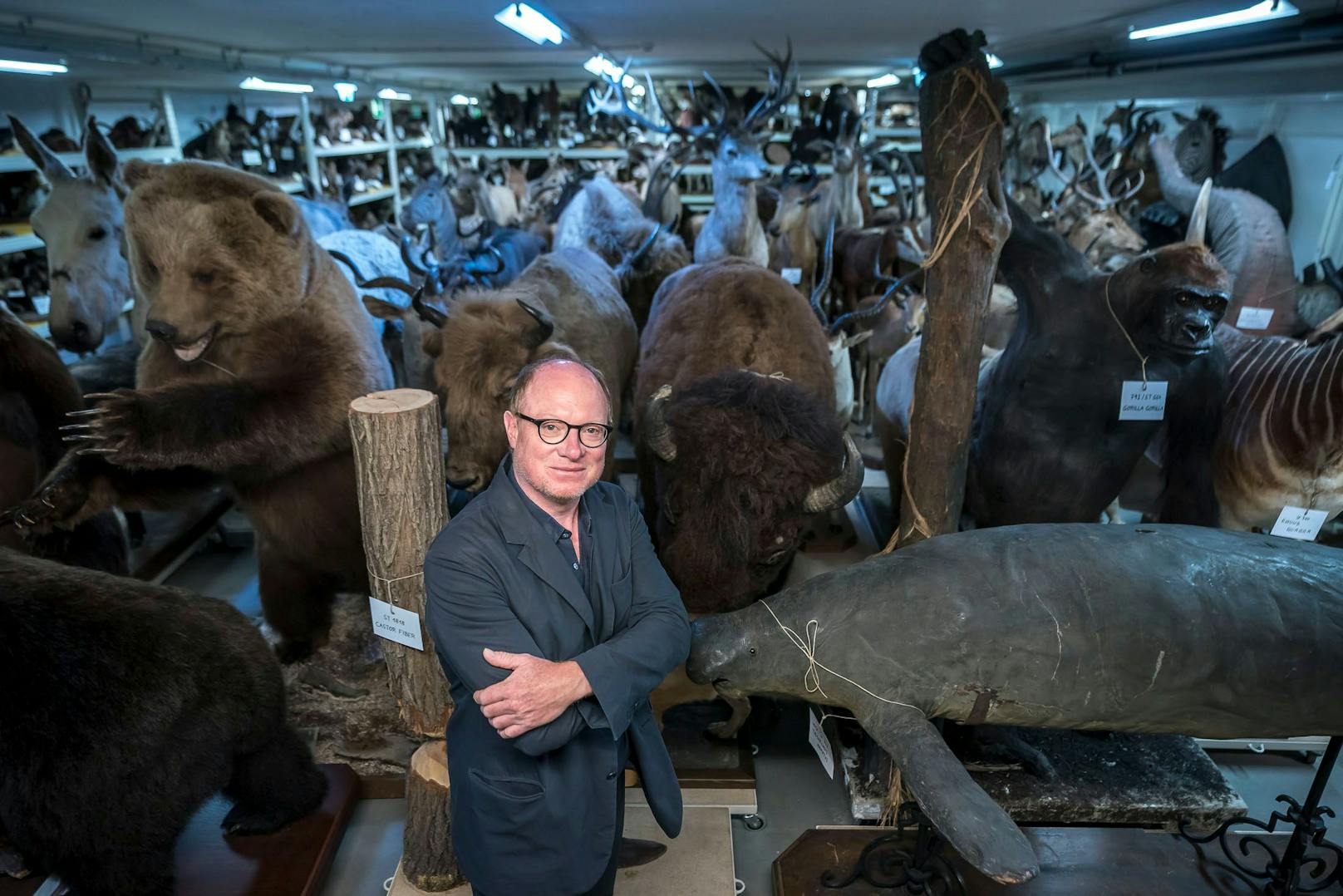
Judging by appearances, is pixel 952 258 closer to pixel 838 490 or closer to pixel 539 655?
pixel 838 490

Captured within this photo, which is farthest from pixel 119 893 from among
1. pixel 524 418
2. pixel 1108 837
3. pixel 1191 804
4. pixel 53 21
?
pixel 53 21

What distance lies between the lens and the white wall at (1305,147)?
530cm

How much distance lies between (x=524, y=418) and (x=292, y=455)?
4.52 feet

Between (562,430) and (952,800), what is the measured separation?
51.0 inches

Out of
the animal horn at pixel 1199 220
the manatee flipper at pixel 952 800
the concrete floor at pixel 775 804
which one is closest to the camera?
the manatee flipper at pixel 952 800

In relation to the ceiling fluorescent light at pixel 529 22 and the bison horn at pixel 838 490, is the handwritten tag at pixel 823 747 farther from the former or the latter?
the ceiling fluorescent light at pixel 529 22

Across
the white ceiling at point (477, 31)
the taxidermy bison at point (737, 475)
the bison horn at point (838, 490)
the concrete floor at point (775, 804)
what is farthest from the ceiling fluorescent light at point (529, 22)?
the concrete floor at point (775, 804)

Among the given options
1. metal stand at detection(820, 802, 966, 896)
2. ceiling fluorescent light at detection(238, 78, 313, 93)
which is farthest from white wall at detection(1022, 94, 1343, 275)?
ceiling fluorescent light at detection(238, 78, 313, 93)

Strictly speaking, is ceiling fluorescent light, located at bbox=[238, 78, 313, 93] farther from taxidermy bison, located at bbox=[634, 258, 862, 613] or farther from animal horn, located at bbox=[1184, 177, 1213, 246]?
animal horn, located at bbox=[1184, 177, 1213, 246]

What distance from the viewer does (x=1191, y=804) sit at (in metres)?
2.63

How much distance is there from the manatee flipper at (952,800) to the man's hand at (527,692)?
0.91 meters

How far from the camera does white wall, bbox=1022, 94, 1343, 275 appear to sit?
17.4 ft

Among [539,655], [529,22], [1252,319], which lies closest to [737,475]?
[539,655]

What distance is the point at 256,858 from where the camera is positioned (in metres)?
2.46
